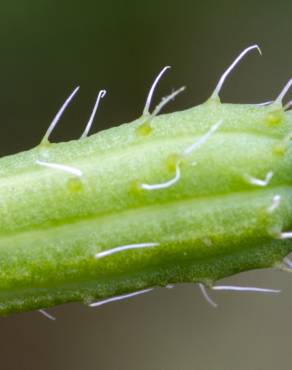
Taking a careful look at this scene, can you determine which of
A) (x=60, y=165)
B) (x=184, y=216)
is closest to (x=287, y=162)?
(x=184, y=216)

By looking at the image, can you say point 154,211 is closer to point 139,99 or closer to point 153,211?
point 153,211

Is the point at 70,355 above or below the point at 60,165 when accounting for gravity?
below

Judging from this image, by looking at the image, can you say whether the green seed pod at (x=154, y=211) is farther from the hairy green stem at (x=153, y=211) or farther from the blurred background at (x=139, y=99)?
the blurred background at (x=139, y=99)

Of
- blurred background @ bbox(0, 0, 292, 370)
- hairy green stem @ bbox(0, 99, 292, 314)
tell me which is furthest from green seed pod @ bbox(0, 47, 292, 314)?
blurred background @ bbox(0, 0, 292, 370)

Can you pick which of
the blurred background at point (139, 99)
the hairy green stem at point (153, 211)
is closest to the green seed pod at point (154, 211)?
the hairy green stem at point (153, 211)

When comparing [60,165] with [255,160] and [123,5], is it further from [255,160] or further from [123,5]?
[123,5]

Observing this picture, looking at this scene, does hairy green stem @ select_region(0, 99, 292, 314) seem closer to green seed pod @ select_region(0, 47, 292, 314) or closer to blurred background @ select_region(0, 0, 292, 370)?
green seed pod @ select_region(0, 47, 292, 314)
